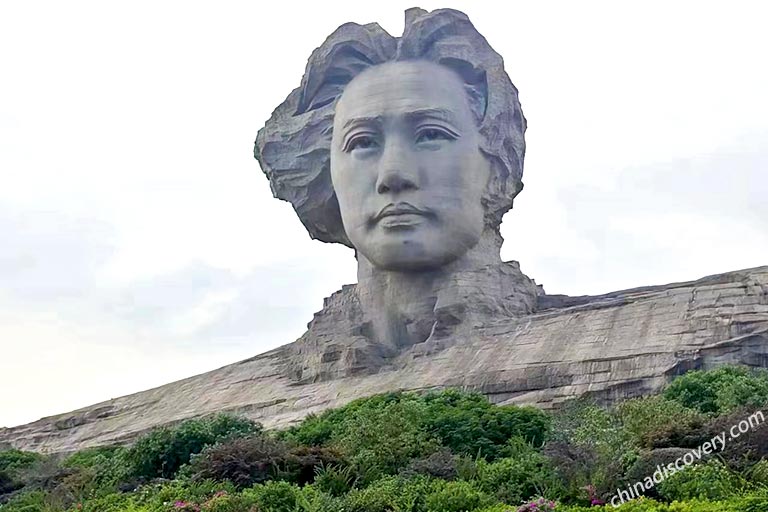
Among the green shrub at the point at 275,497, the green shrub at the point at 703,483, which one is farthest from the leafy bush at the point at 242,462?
the green shrub at the point at 703,483

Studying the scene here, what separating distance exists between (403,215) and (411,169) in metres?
0.77

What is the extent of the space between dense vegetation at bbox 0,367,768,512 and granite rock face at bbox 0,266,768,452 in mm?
972

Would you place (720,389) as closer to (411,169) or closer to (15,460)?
(411,169)

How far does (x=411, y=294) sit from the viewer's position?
21.4 metres

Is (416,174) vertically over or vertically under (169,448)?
over

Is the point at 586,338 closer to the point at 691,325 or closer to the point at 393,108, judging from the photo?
the point at 691,325

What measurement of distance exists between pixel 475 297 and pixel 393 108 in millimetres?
3500

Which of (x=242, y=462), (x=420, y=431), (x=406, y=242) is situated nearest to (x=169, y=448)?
(x=242, y=462)

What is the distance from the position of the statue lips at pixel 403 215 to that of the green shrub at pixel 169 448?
21.3 feet

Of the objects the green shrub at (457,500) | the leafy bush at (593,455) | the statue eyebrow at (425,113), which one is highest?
the statue eyebrow at (425,113)

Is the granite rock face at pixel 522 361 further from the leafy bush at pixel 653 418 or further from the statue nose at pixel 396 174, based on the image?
the statue nose at pixel 396 174

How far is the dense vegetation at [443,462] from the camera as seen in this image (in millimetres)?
10508

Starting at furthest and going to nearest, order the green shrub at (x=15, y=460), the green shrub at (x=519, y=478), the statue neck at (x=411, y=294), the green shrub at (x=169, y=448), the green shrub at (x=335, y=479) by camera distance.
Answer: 1. the statue neck at (x=411, y=294)
2. the green shrub at (x=15, y=460)
3. the green shrub at (x=169, y=448)
4. the green shrub at (x=335, y=479)
5. the green shrub at (x=519, y=478)

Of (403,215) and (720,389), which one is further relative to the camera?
(403,215)
